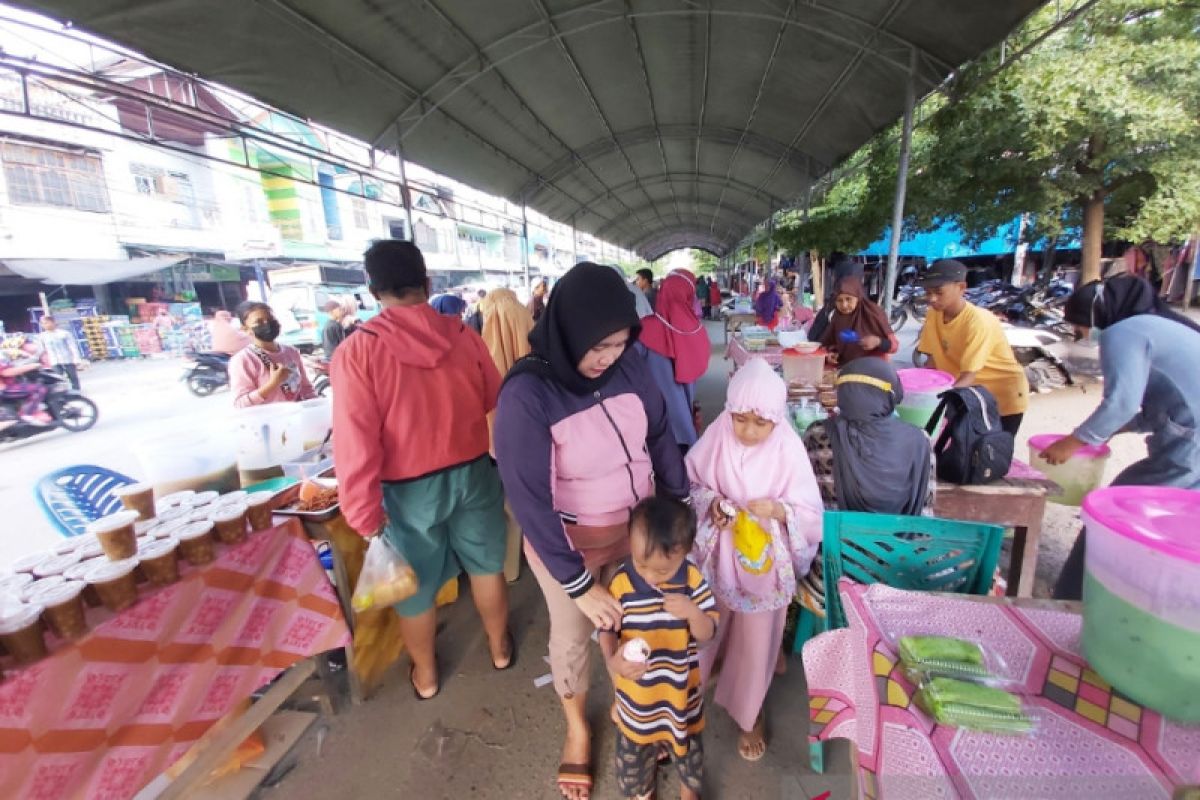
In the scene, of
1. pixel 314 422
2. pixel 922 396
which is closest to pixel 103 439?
pixel 314 422

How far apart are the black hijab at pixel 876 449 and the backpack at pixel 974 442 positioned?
0.43 m

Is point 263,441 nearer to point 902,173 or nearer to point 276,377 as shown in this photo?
point 276,377

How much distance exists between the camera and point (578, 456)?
5.19 feet

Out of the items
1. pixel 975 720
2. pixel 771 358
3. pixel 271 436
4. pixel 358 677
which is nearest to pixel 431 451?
pixel 358 677

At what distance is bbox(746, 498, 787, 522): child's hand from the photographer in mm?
1820

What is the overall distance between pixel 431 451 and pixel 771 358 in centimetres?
391

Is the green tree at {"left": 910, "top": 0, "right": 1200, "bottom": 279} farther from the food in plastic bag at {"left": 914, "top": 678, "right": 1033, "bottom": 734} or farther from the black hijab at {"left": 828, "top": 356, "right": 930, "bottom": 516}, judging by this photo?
the food in plastic bag at {"left": 914, "top": 678, "right": 1033, "bottom": 734}

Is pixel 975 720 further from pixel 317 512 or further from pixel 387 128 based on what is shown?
pixel 387 128

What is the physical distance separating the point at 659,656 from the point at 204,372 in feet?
38.2

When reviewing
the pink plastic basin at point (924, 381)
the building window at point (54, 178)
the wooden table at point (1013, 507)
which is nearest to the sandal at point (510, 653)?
the wooden table at point (1013, 507)

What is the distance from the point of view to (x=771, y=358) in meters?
5.12

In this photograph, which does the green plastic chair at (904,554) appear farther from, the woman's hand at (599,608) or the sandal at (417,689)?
the sandal at (417,689)

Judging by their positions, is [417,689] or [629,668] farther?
[417,689]

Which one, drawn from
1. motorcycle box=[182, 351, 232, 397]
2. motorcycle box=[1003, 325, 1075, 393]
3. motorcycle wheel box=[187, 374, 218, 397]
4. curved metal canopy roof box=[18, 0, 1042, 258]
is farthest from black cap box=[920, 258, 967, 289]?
motorcycle wheel box=[187, 374, 218, 397]
